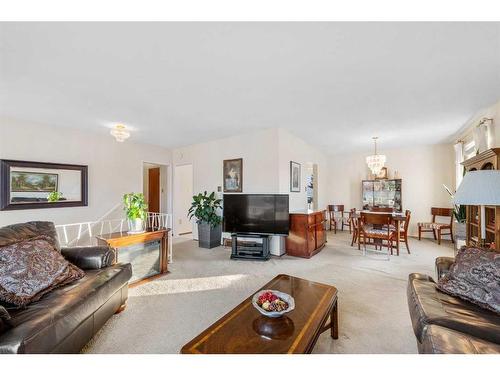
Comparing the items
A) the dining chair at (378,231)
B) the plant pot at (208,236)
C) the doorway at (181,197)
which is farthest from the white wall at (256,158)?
the dining chair at (378,231)

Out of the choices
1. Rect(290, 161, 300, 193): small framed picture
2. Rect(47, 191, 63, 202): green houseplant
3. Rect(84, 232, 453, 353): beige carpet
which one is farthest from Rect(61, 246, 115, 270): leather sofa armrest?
Rect(290, 161, 300, 193): small framed picture

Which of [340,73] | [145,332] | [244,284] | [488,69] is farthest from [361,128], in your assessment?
[145,332]

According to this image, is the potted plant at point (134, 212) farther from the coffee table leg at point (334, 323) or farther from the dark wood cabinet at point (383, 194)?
the dark wood cabinet at point (383, 194)

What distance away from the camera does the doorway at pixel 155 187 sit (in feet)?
19.6

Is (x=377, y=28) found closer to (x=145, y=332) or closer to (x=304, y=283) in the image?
(x=304, y=283)

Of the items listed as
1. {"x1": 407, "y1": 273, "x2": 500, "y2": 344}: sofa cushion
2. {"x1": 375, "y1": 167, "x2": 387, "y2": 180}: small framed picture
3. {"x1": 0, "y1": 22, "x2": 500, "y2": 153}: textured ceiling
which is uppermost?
{"x1": 0, "y1": 22, "x2": 500, "y2": 153}: textured ceiling

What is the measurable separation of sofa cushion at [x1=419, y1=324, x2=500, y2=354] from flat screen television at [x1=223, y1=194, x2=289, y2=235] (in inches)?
111

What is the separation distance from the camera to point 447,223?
18.0 ft

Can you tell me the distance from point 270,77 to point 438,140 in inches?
199

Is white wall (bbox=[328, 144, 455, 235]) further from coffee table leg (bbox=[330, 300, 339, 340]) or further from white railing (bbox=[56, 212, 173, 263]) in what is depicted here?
white railing (bbox=[56, 212, 173, 263])

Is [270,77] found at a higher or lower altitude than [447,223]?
higher

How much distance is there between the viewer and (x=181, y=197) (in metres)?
6.02

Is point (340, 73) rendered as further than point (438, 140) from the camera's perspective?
No

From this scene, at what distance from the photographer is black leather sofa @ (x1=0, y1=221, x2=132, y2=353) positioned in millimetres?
1240
